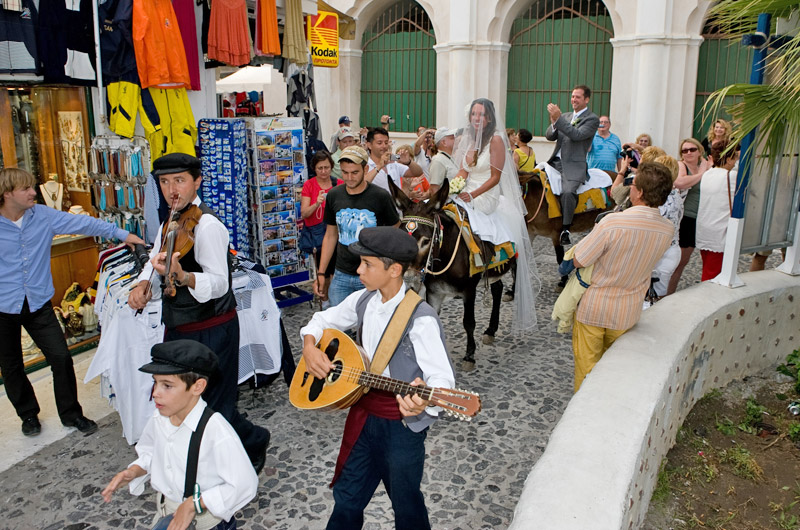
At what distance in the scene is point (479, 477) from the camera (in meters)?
4.54

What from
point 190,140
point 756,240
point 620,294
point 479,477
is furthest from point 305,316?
point 756,240

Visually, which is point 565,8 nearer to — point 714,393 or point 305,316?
point 305,316

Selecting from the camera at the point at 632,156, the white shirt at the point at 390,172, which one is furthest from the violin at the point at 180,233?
the camera at the point at 632,156

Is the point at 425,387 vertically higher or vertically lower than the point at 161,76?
lower

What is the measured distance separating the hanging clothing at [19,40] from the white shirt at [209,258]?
3.29 metres

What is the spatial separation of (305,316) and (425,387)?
5.15m

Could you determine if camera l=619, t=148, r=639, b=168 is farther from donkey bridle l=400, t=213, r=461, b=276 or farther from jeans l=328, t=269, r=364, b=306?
jeans l=328, t=269, r=364, b=306

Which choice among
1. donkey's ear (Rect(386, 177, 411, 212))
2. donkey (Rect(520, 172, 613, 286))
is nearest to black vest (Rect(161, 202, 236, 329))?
donkey's ear (Rect(386, 177, 411, 212))

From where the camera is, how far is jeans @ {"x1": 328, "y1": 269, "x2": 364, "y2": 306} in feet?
18.4

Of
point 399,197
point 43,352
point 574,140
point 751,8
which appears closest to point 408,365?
point 399,197

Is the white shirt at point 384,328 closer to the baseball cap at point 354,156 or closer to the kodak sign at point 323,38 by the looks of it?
the baseball cap at point 354,156

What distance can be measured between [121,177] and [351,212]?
2749 millimetres

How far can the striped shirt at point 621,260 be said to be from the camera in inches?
168

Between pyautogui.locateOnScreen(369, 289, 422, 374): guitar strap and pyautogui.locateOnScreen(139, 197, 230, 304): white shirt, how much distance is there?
4.13 feet
